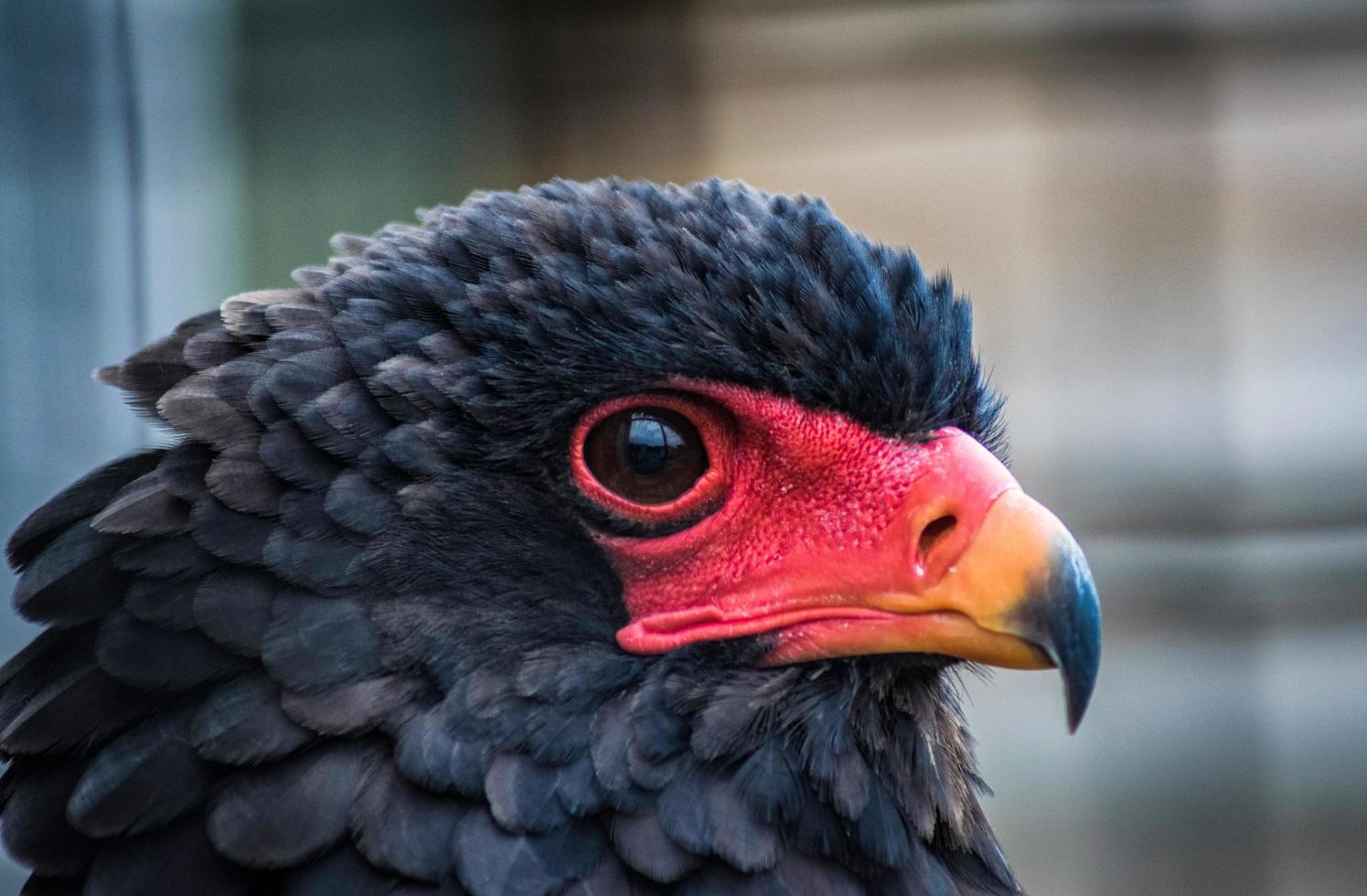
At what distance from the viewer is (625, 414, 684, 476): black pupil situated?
74.7 inches

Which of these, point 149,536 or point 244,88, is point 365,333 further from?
point 244,88

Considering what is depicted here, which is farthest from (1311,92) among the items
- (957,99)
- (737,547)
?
(737,547)

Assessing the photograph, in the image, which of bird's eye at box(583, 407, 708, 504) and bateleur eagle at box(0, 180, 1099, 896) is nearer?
bateleur eagle at box(0, 180, 1099, 896)

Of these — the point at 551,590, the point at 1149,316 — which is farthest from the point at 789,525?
→ the point at 1149,316

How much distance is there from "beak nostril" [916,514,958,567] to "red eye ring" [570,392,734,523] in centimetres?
30

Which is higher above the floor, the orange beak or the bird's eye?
the bird's eye

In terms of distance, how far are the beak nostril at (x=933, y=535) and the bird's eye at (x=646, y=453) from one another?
34 centimetres

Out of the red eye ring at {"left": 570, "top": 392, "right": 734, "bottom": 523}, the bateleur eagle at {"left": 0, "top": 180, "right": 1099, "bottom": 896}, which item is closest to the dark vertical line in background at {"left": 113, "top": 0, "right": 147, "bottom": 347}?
the bateleur eagle at {"left": 0, "top": 180, "right": 1099, "bottom": 896}

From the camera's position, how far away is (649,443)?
1.90 m

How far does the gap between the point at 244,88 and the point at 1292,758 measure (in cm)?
571

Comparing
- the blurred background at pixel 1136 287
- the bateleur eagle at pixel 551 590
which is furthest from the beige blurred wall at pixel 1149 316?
the bateleur eagle at pixel 551 590

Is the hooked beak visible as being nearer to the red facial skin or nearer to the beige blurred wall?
the red facial skin

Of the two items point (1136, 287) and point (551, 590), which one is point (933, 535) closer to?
point (551, 590)

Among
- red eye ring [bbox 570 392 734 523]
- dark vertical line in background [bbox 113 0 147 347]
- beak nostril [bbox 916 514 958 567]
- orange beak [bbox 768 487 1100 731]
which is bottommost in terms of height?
orange beak [bbox 768 487 1100 731]
